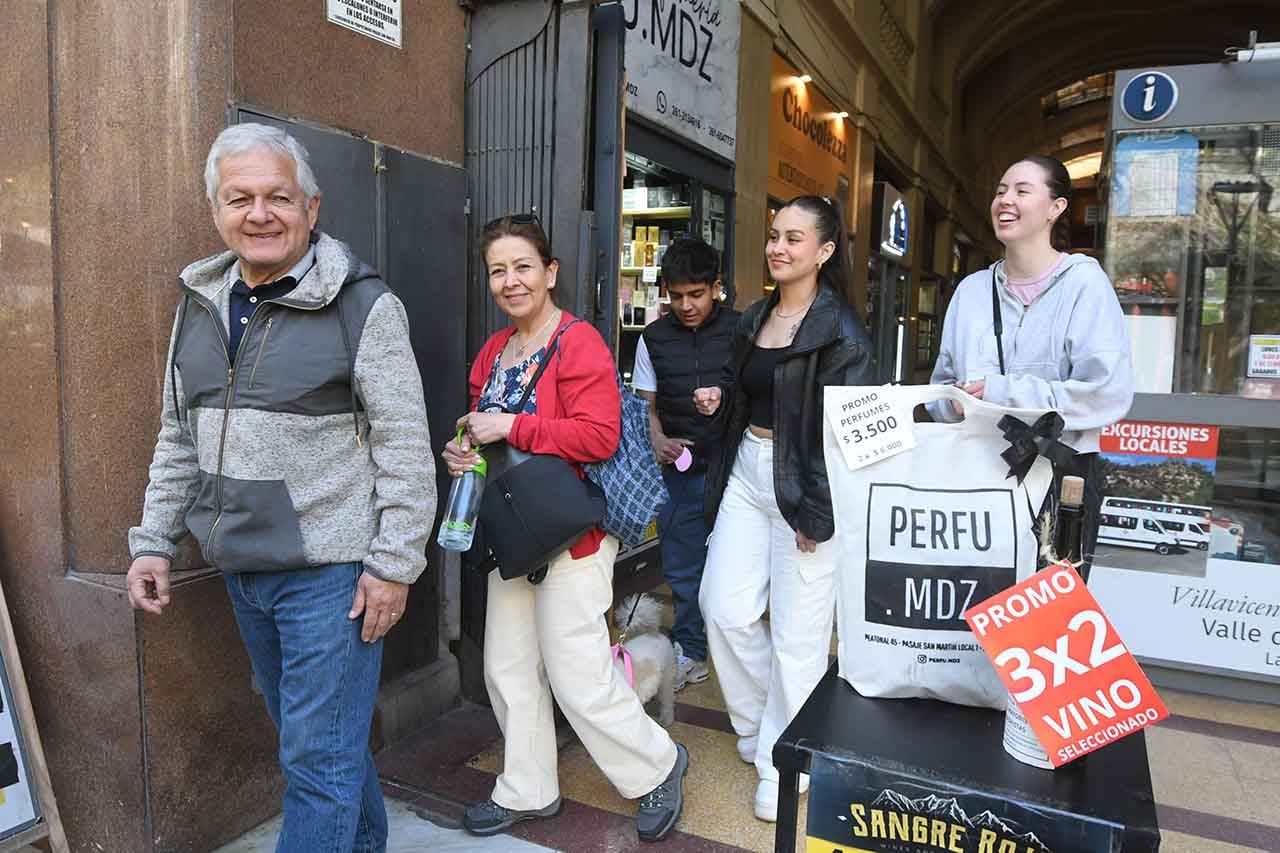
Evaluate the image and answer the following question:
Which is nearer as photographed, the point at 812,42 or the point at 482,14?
the point at 482,14

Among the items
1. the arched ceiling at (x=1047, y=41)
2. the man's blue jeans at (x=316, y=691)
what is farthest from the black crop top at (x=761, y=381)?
the arched ceiling at (x=1047, y=41)

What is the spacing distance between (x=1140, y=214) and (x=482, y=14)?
331 cm

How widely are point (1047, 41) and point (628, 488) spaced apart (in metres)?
19.4

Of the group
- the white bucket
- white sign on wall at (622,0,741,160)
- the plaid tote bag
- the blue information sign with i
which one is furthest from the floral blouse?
the blue information sign with i

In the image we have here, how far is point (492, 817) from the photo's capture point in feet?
8.82

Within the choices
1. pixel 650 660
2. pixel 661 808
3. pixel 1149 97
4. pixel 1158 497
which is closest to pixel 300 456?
pixel 661 808

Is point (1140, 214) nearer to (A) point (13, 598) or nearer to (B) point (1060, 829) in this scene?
(B) point (1060, 829)

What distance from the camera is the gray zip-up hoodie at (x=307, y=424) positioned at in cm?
185

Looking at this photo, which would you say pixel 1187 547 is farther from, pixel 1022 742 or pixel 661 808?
pixel 1022 742

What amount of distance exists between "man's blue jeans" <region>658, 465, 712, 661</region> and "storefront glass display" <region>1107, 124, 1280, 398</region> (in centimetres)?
225

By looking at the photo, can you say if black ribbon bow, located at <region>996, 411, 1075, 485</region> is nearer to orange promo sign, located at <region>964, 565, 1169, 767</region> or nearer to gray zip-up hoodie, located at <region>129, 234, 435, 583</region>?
orange promo sign, located at <region>964, 565, 1169, 767</region>

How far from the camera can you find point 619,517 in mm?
2520

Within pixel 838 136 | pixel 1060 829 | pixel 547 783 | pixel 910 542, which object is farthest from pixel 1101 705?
pixel 838 136

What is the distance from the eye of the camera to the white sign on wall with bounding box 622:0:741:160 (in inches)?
196
